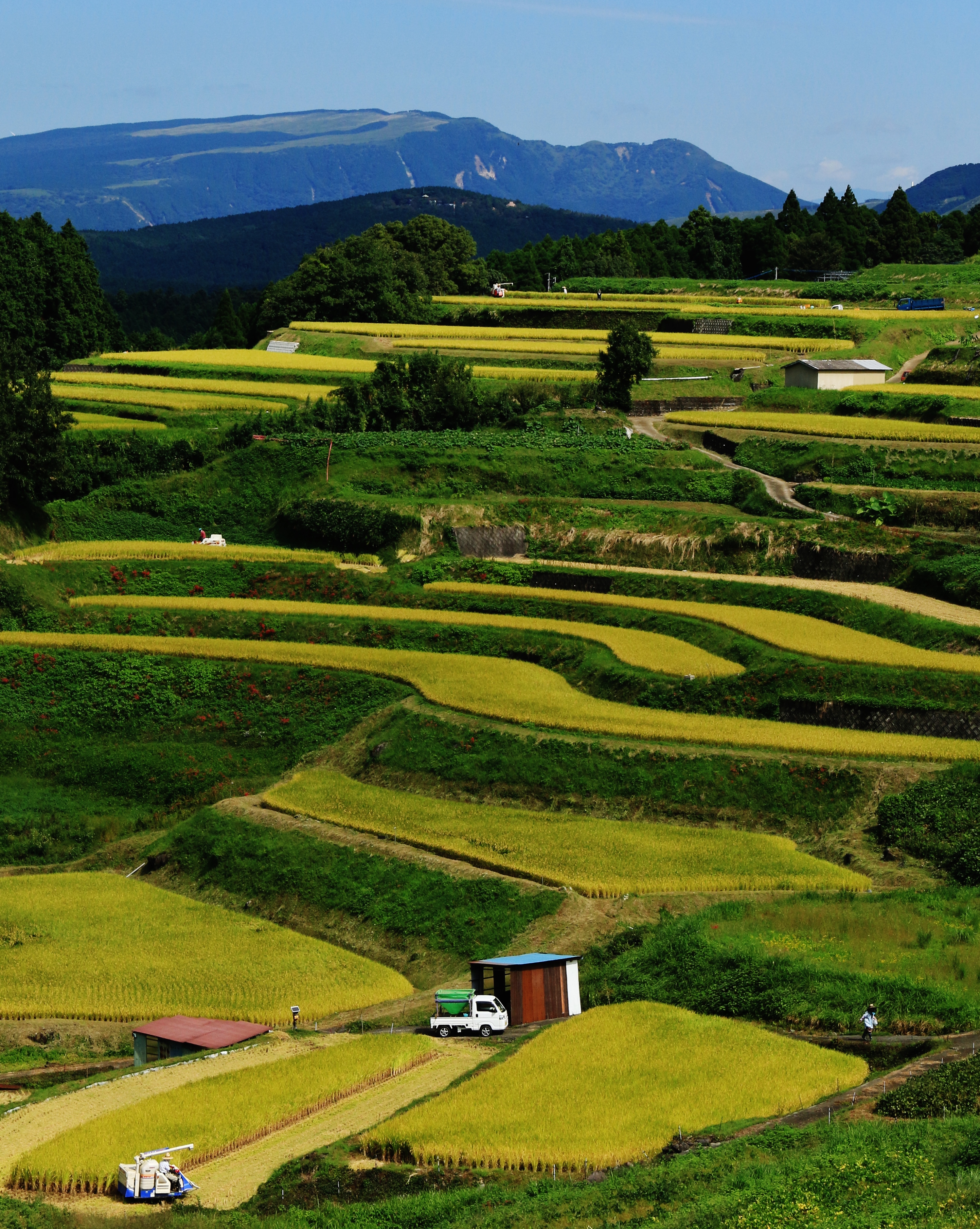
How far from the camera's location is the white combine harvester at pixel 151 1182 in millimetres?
23406

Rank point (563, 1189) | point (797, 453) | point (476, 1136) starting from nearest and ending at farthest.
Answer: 1. point (563, 1189)
2. point (476, 1136)
3. point (797, 453)

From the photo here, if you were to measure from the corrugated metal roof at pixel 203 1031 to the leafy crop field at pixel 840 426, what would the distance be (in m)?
51.6

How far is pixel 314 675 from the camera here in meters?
52.8

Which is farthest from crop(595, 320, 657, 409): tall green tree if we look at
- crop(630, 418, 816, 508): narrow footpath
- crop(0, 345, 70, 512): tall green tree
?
crop(0, 345, 70, 512): tall green tree

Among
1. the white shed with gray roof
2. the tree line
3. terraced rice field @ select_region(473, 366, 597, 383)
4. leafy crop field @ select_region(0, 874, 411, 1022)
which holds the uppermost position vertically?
the tree line

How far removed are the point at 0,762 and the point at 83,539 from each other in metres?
20.7

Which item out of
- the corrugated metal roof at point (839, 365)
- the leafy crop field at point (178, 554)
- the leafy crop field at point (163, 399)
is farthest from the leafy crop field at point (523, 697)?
the corrugated metal roof at point (839, 365)

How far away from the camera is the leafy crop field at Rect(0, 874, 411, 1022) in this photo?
110 feet

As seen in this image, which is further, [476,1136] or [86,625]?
[86,625]

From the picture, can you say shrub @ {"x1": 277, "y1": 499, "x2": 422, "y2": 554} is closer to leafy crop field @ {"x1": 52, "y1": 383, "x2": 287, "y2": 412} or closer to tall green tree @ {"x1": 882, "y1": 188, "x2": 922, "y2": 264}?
leafy crop field @ {"x1": 52, "y1": 383, "x2": 287, "y2": 412}

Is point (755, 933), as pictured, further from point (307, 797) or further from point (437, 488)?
point (437, 488)

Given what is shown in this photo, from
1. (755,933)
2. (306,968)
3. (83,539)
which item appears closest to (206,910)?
(306,968)

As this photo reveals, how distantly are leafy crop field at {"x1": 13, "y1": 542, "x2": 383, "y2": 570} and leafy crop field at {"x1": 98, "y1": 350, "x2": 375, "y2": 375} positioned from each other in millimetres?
32032

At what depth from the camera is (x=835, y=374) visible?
88250 mm
